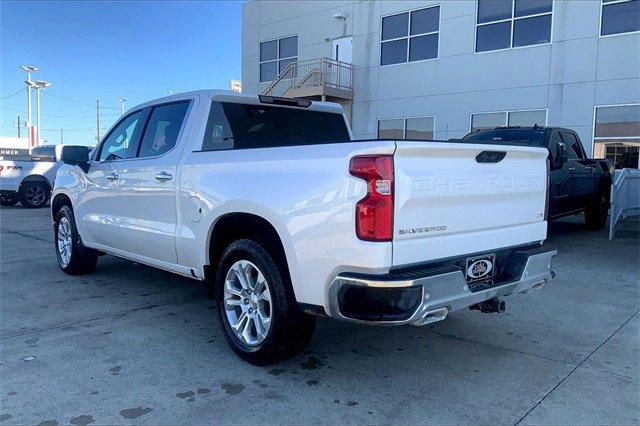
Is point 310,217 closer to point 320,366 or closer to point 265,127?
point 320,366

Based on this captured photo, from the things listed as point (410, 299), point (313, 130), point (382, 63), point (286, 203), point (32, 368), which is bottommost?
point (32, 368)

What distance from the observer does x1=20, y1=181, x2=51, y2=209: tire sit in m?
15.7

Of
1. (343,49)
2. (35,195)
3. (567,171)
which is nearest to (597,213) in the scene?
(567,171)

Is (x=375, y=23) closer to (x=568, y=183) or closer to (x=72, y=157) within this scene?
(x=568, y=183)

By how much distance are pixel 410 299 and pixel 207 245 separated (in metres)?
1.80

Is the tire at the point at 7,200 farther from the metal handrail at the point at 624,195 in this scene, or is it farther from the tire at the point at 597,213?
the metal handrail at the point at 624,195

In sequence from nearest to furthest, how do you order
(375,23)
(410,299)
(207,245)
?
(410,299)
(207,245)
(375,23)

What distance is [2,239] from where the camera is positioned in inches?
364

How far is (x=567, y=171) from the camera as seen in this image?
345 inches

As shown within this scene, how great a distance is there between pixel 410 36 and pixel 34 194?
41.6 feet

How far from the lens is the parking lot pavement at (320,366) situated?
3053mm

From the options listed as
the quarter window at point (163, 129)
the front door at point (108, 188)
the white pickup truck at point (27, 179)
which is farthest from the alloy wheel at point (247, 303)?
the white pickup truck at point (27, 179)

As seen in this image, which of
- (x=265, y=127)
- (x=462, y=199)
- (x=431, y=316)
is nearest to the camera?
(x=431, y=316)

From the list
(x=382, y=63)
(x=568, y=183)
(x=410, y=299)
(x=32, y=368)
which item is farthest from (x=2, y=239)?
(x=382, y=63)
